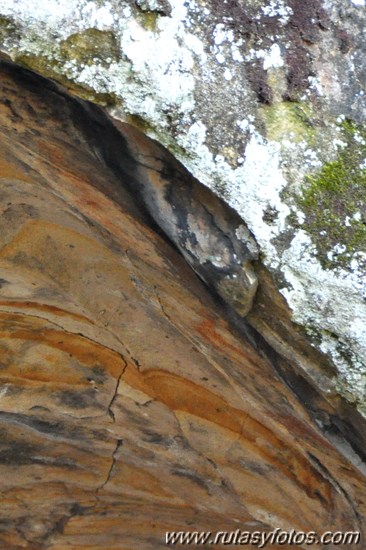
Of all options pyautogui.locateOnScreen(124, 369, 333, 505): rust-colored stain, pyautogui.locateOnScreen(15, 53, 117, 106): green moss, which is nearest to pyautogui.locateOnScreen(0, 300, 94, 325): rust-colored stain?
pyautogui.locateOnScreen(124, 369, 333, 505): rust-colored stain

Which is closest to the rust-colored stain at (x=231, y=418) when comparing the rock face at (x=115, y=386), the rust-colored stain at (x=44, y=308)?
the rock face at (x=115, y=386)

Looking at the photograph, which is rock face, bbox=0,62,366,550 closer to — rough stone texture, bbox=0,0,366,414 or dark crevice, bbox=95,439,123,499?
dark crevice, bbox=95,439,123,499

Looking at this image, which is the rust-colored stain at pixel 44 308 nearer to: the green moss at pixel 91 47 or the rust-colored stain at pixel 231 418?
the rust-colored stain at pixel 231 418

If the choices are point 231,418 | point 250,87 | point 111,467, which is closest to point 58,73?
point 250,87

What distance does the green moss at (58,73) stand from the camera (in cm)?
108

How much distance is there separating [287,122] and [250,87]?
71 millimetres

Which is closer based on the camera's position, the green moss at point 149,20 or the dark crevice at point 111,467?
the green moss at point 149,20

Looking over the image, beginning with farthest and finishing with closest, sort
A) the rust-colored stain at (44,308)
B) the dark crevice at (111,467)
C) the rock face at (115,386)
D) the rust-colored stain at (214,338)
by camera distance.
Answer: the dark crevice at (111,467), the rust-colored stain at (44,308), the rust-colored stain at (214,338), the rock face at (115,386)

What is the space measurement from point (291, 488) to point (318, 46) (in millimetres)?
1101

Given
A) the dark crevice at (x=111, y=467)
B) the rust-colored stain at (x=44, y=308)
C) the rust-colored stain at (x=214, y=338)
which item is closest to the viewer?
the rust-colored stain at (x=214, y=338)

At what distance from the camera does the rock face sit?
1.43m

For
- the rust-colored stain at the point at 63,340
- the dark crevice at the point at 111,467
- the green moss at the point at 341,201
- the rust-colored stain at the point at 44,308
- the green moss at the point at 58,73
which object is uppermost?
the rust-colored stain at the point at 44,308

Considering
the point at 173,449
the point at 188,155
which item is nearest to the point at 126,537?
the point at 173,449

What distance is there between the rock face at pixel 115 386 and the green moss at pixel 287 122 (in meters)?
0.39
